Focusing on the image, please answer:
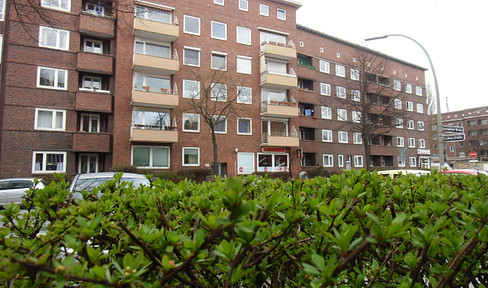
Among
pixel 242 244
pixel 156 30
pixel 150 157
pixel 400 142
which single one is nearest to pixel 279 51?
pixel 156 30

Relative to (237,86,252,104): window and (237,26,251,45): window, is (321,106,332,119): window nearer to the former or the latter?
(237,86,252,104): window

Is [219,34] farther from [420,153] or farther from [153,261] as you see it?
[420,153]

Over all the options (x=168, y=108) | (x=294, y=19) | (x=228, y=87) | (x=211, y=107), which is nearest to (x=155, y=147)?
(x=168, y=108)

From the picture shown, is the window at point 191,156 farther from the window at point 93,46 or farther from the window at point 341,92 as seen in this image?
the window at point 341,92

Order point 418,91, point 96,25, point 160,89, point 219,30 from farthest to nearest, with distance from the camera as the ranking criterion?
point 418,91, point 219,30, point 160,89, point 96,25

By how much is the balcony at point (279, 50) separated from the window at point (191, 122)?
369 inches

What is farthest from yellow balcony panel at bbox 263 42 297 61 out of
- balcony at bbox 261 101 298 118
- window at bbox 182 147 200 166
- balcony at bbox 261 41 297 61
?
window at bbox 182 147 200 166

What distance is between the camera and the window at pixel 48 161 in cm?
1962

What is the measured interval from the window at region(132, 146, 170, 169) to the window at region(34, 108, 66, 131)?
5152 millimetres

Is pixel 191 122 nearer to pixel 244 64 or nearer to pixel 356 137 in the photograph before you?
pixel 244 64

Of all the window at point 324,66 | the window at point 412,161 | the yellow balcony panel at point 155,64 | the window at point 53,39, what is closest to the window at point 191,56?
the yellow balcony panel at point 155,64

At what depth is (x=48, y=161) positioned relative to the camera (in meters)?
19.9

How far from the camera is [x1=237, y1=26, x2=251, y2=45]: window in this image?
91.0ft

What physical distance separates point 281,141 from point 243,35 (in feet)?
35.6
